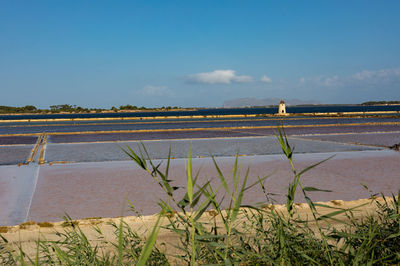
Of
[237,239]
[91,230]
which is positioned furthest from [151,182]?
[237,239]

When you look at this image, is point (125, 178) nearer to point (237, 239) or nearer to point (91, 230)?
point (91, 230)

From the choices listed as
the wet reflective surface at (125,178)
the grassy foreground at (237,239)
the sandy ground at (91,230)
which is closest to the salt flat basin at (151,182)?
the wet reflective surface at (125,178)

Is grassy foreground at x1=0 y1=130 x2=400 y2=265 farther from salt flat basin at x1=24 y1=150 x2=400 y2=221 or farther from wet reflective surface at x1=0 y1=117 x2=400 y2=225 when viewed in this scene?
salt flat basin at x1=24 y1=150 x2=400 y2=221

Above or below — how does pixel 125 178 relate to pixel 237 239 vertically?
below

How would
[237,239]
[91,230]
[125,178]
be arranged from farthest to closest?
[125,178] → [91,230] → [237,239]

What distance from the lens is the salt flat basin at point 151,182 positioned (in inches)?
225

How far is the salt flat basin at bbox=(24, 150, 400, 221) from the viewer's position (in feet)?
18.8

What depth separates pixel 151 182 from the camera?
297 inches

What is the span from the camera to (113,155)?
481 inches

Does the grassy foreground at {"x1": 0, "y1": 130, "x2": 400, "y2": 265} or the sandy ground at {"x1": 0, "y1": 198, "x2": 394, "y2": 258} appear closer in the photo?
the grassy foreground at {"x1": 0, "y1": 130, "x2": 400, "y2": 265}

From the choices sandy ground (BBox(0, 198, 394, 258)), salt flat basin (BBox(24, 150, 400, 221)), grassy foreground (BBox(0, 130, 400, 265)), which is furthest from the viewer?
salt flat basin (BBox(24, 150, 400, 221))

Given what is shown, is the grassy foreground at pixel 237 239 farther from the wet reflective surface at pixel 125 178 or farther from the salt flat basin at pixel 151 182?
the salt flat basin at pixel 151 182

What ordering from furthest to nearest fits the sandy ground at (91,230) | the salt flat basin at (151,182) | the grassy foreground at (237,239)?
the salt flat basin at (151,182) → the sandy ground at (91,230) → the grassy foreground at (237,239)

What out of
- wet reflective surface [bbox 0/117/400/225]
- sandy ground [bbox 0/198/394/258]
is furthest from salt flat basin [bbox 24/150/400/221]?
sandy ground [bbox 0/198/394/258]
